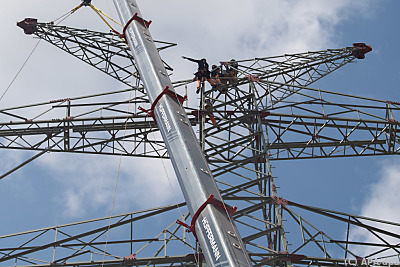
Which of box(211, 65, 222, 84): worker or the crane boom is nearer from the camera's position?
the crane boom

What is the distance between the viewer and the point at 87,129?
2734 centimetres

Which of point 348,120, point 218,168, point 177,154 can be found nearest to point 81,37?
point 218,168

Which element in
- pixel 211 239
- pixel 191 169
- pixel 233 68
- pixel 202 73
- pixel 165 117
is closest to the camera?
pixel 211 239

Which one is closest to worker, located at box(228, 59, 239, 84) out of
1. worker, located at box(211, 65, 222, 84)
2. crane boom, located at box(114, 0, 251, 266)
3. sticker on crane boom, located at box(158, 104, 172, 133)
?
worker, located at box(211, 65, 222, 84)

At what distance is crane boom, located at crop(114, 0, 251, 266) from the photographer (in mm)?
13672

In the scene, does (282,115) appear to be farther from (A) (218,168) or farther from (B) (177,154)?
(B) (177,154)

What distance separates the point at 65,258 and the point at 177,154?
8879 millimetres

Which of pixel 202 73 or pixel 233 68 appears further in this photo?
pixel 233 68

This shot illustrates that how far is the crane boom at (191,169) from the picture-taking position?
13.7 metres

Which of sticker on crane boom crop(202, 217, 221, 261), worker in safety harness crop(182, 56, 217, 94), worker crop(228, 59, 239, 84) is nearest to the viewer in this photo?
sticker on crane boom crop(202, 217, 221, 261)

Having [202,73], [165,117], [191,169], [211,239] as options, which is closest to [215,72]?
[202,73]

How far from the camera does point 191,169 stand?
15500 millimetres

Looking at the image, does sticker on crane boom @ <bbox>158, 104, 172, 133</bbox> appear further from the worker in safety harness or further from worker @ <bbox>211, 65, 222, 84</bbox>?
worker @ <bbox>211, 65, 222, 84</bbox>

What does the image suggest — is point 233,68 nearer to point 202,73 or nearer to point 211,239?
point 202,73
